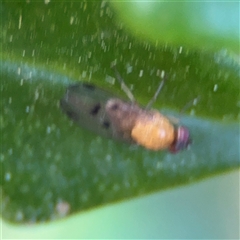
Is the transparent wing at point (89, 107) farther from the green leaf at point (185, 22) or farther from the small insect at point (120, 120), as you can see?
the green leaf at point (185, 22)

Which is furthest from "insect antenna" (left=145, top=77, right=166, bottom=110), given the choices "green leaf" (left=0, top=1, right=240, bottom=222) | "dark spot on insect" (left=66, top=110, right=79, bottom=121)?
"dark spot on insect" (left=66, top=110, right=79, bottom=121)

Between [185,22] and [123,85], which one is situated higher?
[185,22]

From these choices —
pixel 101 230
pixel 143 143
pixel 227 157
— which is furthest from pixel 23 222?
pixel 227 157

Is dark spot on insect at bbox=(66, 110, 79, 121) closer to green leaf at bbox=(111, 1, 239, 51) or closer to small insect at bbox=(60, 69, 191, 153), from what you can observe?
small insect at bbox=(60, 69, 191, 153)

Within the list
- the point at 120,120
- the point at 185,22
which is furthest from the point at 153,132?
the point at 185,22

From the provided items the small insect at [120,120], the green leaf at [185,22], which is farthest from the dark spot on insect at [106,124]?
the green leaf at [185,22]

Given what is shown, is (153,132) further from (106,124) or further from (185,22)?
(185,22)
